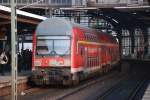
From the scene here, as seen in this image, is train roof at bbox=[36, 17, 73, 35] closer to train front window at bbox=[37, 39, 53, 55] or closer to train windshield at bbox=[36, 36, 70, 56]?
train windshield at bbox=[36, 36, 70, 56]

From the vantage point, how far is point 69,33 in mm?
25891

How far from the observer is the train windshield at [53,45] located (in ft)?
84.3

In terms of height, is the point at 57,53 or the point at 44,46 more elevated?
the point at 44,46

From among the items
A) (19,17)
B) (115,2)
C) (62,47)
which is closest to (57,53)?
(62,47)

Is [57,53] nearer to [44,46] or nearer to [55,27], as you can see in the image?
[44,46]

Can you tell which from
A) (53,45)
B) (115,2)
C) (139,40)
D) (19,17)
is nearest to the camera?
(53,45)

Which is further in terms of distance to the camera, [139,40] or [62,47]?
[139,40]

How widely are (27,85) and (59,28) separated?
10.8ft

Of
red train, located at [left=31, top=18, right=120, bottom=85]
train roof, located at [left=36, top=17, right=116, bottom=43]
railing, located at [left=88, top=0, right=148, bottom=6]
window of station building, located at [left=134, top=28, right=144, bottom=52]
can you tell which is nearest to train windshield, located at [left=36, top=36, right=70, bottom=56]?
red train, located at [left=31, top=18, right=120, bottom=85]

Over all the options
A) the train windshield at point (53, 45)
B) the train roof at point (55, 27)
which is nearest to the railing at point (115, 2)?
the train roof at point (55, 27)

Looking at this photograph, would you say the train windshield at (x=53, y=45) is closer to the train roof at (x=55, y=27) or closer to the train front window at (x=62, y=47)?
the train front window at (x=62, y=47)

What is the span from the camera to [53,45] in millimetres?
25797

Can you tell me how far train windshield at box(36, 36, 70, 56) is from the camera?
25709mm

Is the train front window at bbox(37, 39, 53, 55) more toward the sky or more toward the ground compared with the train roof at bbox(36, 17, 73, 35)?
more toward the ground
